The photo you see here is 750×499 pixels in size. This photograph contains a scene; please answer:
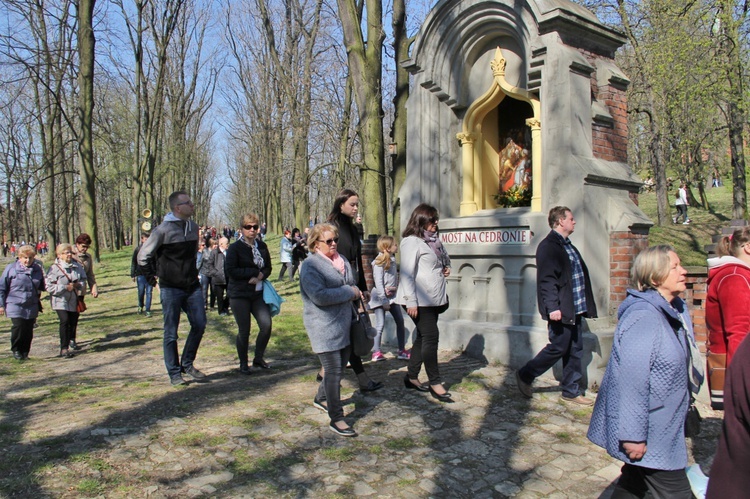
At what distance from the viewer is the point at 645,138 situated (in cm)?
2441

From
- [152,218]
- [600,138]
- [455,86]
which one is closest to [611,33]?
[600,138]

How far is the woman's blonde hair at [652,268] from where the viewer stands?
2945 mm

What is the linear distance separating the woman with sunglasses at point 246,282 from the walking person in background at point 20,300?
12.3ft

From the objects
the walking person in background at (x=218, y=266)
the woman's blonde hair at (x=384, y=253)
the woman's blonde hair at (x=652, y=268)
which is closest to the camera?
the woman's blonde hair at (x=652, y=268)

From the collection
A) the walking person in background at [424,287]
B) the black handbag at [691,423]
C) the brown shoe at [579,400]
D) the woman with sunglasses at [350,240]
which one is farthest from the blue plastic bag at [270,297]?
the black handbag at [691,423]

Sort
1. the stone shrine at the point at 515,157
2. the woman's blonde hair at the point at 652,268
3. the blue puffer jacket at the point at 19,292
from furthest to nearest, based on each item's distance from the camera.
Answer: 1. the blue puffer jacket at the point at 19,292
2. the stone shrine at the point at 515,157
3. the woman's blonde hair at the point at 652,268

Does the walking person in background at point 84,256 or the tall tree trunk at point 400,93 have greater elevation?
the tall tree trunk at point 400,93

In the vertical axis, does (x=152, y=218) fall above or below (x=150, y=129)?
below

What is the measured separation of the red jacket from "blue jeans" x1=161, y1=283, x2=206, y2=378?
4.80m

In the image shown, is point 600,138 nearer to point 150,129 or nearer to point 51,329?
point 51,329

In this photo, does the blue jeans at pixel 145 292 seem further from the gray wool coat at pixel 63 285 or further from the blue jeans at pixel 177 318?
the blue jeans at pixel 177 318

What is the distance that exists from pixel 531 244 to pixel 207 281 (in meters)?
8.62

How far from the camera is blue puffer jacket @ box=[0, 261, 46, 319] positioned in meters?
8.57

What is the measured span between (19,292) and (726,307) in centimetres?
885
